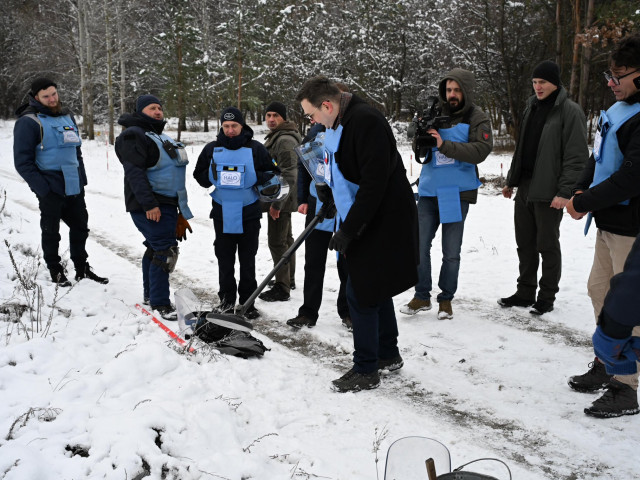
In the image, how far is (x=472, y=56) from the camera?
2966 centimetres

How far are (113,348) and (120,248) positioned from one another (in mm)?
4704

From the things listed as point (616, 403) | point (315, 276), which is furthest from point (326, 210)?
point (616, 403)

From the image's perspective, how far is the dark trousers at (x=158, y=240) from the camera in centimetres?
512

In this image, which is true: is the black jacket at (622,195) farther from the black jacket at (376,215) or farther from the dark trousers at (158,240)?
the dark trousers at (158,240)

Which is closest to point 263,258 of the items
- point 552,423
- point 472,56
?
point 552,423

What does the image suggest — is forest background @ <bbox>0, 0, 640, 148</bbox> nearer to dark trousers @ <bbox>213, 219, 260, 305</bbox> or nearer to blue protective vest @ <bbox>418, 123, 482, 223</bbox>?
blue protective vest @ <bbox>418, 123, 482, 223</bbox>

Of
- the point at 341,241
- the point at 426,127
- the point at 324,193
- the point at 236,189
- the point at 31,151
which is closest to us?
the point at 341,241

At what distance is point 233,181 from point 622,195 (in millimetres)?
3426

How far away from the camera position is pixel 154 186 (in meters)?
5.06

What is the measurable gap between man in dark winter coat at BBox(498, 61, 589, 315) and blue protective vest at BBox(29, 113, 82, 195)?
4.79 m

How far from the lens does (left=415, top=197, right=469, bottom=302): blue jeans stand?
5227 millimetres

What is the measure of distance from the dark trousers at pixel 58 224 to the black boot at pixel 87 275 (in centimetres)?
4

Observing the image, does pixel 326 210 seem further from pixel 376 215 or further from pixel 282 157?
pixel 282 157

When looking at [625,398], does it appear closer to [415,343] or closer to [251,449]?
[415,343]
